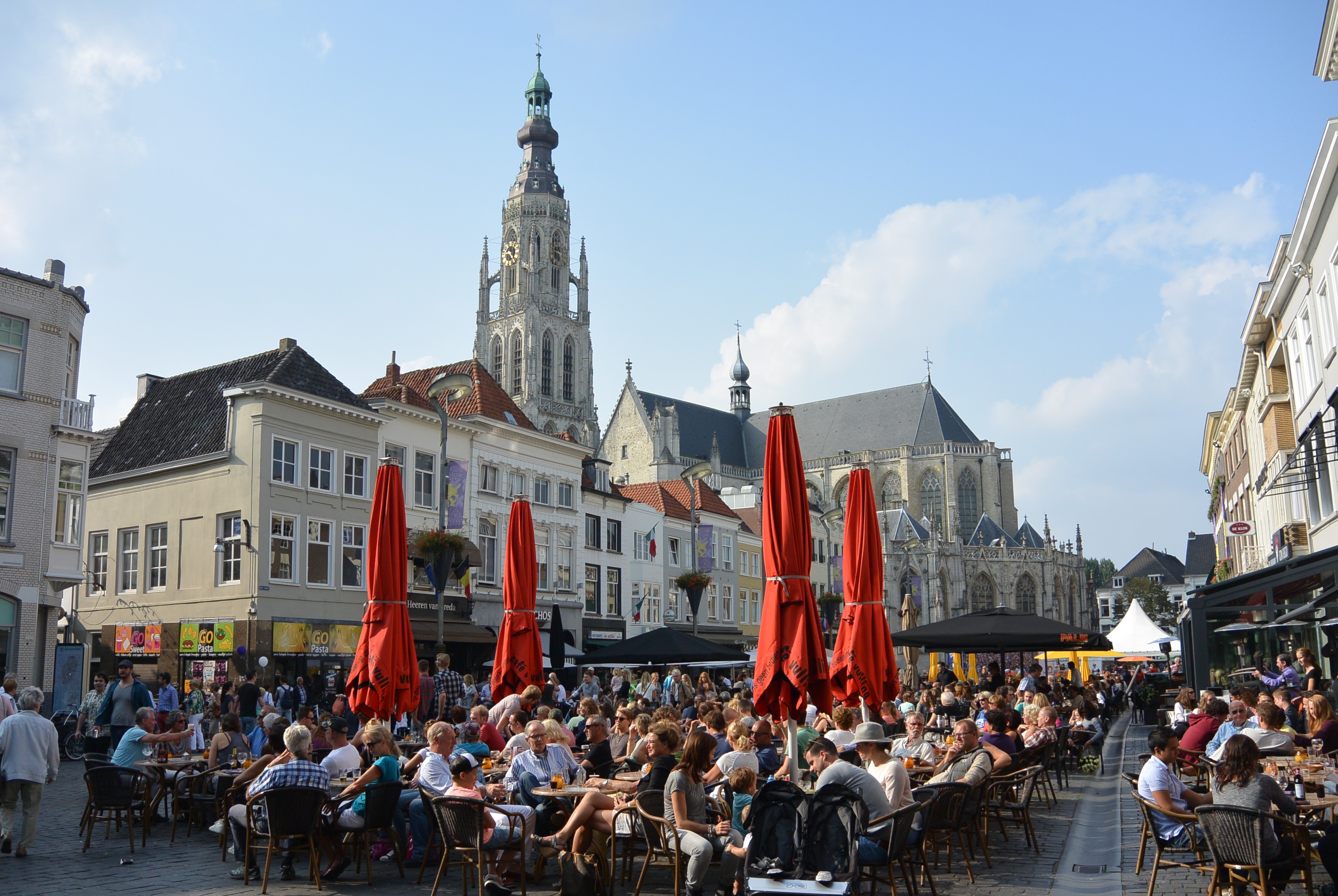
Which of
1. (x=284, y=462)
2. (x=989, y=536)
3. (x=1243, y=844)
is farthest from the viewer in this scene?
(x=989, y=536)

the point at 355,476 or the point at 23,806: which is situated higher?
the point at 355,476

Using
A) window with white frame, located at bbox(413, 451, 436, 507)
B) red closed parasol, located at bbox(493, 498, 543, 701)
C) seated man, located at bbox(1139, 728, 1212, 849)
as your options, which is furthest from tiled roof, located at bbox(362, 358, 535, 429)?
seated man, located at bbox(1139, 728, 1212, 849)

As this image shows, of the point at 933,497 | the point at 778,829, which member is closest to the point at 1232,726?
the point at 778,829

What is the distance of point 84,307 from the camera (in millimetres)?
23094

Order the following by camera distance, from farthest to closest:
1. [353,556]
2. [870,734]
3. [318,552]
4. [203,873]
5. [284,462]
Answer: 1. [353,556]
2. [318,552]
3. [284,462]
4. [203,873]
5. [870,734]

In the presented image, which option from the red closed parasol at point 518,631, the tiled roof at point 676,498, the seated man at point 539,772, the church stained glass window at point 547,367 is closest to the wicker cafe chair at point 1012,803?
the seated man at point 539,772

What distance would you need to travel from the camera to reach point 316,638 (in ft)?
84.8

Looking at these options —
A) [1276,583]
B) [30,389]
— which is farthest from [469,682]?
[1276,583]

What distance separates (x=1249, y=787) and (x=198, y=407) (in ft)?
88.4

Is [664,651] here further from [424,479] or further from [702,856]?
[424,479]

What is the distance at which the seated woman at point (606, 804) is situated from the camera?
760 cm

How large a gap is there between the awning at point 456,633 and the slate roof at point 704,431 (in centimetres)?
5157

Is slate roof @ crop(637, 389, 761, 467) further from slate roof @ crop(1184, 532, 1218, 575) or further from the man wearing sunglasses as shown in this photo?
the man wearing sunglasses

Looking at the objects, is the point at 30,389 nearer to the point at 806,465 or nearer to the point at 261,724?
the point at 261,724
